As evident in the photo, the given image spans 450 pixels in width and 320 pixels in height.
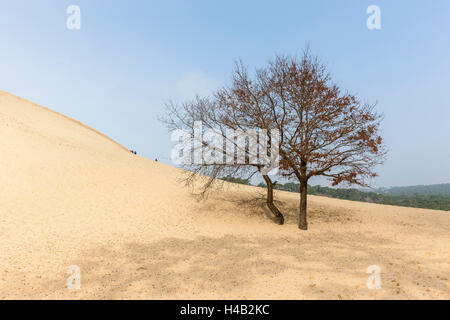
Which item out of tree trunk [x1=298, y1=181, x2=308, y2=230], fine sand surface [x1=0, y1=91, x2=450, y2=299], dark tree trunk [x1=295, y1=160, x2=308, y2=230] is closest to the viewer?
fine sand surface [x1=0, y1=91, x2=450, y2=299]

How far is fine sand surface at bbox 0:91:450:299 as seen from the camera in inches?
253

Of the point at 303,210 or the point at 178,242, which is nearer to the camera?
the point at 178,242

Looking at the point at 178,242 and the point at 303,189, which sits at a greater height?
the point at 303,189

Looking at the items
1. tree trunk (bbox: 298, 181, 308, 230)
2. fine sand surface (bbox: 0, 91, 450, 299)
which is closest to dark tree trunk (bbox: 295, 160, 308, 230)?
tree trunk (bbox: 298, 181, 308, 230)

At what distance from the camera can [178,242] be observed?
11117mm

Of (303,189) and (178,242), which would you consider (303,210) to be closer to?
(303,189)

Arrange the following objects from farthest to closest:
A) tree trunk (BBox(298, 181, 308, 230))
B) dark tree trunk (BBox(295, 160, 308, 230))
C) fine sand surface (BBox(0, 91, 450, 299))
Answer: tree trunk (BBox(298, 181, 308, 230)) → dark tree trunk (BBox(295, 160, 308, 230)) → fine sand surface (BBox(0, 91, 450, 299))

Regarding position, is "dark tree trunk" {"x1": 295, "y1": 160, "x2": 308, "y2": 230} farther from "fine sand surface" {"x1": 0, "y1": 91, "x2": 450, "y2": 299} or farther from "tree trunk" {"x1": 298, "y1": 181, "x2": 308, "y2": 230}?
"fine sand surface" {"x1": 0, "y1": 91, "x2": 450, "y2": 299}

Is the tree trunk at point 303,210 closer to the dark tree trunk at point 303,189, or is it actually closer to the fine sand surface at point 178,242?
the dark tree trunk at point 303,189

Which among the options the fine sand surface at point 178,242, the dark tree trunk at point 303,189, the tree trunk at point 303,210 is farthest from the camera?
the tree trunk at point 303,210

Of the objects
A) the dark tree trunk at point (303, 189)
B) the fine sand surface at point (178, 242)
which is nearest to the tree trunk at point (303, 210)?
the dark tree trunk at point (303, 189)

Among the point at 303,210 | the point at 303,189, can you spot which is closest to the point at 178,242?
the point at 303,210

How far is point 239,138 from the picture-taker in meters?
14.9

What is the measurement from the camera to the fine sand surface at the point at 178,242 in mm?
6426
